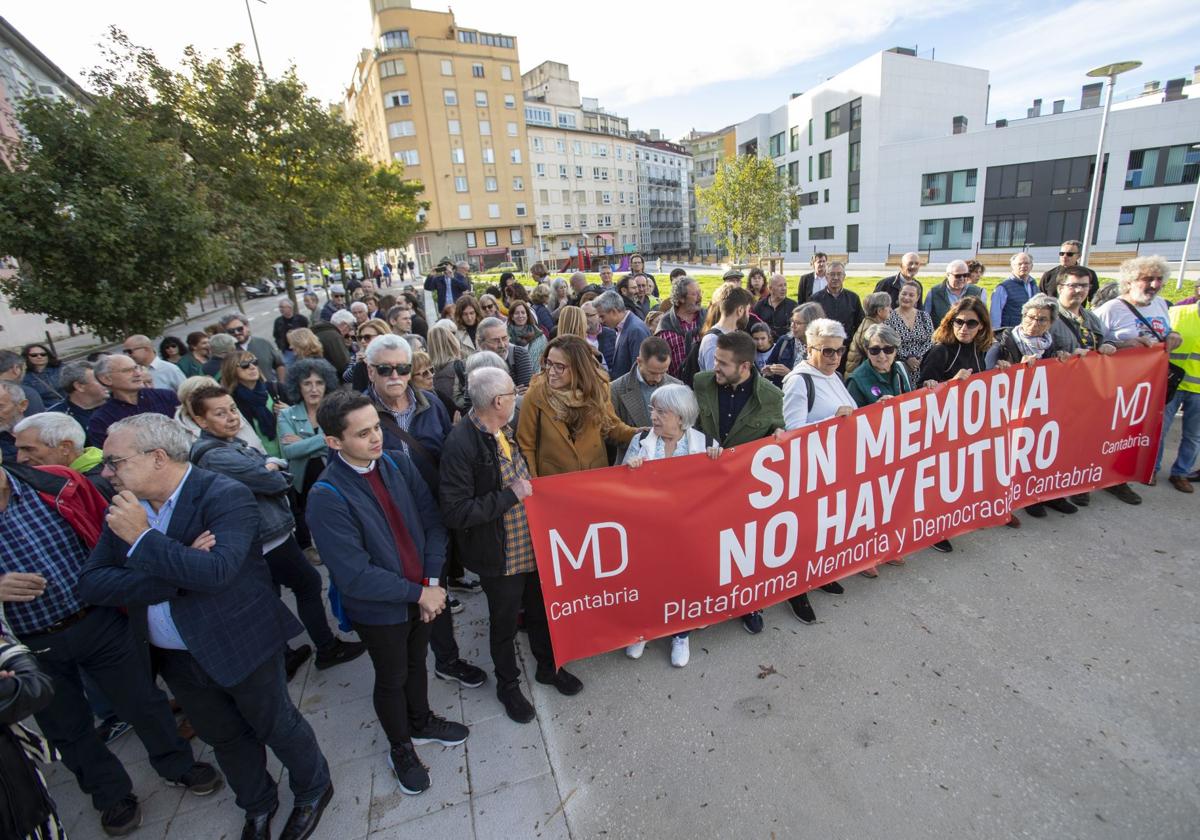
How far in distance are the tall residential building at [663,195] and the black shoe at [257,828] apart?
→ 8631 centimetres

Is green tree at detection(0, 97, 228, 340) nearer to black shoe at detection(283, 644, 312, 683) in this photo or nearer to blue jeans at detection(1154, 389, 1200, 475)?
black shoe at detection(283, 644, 312, 683)

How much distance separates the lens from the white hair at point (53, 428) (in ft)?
9.60

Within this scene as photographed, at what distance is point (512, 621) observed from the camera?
126 inches

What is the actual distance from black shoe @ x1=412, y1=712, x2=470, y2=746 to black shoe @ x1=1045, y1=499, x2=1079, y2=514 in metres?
5.27

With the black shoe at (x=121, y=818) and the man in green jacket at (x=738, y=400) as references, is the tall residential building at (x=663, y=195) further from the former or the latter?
the black shoe at (x=121, y=818)

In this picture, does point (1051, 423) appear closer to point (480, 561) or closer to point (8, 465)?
point (480, 561)

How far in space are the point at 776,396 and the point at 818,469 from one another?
1.85 feet

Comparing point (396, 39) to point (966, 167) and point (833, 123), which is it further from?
point (966, 167)

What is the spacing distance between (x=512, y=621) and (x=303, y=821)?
4.22 ft

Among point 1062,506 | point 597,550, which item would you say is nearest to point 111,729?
point 597,550

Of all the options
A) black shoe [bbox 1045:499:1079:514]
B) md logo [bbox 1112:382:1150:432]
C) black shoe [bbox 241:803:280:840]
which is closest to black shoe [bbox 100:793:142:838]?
black shoe [bbox 241:803:280:840]

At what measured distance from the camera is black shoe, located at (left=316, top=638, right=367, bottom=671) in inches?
147

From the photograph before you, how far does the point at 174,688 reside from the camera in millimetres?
2402

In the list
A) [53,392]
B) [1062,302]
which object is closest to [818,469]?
[1062,302]
